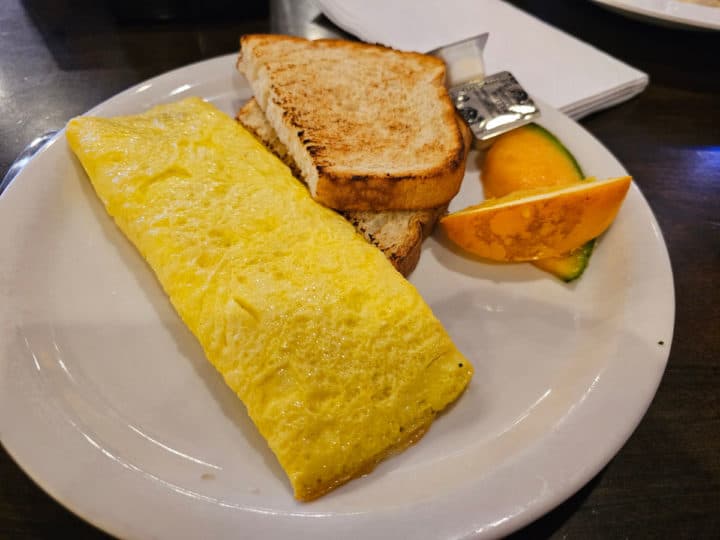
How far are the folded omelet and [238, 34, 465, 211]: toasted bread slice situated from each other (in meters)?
0.12

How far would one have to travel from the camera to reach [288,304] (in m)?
1.12

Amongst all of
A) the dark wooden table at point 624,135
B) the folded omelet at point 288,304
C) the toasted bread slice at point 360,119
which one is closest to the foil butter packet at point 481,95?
the toasted bread slice at point 360,119

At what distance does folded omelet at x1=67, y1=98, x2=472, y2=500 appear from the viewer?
1039 mm

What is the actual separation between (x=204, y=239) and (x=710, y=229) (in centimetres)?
165

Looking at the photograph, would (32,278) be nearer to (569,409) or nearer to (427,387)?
(427,387)

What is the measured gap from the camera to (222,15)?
8.19ft

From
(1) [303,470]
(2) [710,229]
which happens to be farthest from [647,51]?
(1) [303,470]

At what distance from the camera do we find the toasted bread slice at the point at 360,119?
1.41 meters

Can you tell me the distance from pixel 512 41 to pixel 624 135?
63 centimetres

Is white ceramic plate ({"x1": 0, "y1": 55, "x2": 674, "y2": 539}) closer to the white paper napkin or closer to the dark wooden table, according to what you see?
the dark wooden table

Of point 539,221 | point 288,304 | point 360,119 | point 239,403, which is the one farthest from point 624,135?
point 239,403

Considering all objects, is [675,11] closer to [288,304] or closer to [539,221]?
[539,221]

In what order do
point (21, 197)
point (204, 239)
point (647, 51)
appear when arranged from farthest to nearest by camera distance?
point (647, 51), point (21, 197), point (204, 239)

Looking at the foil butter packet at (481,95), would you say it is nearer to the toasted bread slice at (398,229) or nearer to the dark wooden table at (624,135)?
the toasted bread slice at (398,229)
